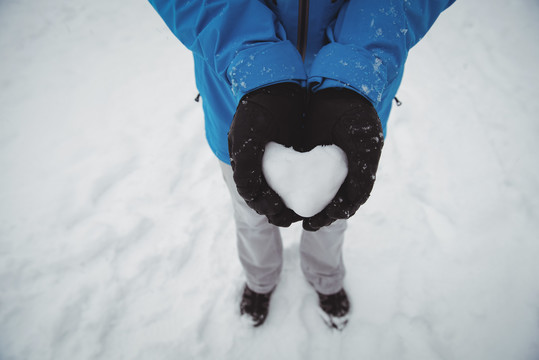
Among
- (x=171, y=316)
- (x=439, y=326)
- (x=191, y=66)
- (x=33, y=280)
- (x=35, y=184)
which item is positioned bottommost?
(x=439, y=326)

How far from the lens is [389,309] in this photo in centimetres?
171

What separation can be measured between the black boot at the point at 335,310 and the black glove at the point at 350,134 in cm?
100

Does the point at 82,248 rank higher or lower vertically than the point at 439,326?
higher

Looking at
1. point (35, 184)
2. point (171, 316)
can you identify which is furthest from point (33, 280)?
point (171, 316)

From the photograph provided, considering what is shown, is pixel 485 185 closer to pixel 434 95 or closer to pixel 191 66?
pixel 434 95

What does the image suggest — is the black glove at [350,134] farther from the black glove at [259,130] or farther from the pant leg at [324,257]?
the pant leg at [324,257]

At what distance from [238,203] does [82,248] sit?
1.41 metres

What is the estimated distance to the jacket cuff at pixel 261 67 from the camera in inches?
31.8

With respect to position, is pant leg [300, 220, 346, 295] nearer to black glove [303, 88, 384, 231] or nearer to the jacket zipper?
black glove [303, 88, 384, 231]

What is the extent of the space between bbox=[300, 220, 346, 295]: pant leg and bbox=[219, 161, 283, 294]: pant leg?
0.18 m

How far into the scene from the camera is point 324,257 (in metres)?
1.51

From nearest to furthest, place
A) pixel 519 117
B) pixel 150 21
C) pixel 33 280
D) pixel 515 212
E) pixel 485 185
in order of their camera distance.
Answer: pixel 33 280, pixel 515 212, pixel 485 185, pixel 519 117, pixel 150 21

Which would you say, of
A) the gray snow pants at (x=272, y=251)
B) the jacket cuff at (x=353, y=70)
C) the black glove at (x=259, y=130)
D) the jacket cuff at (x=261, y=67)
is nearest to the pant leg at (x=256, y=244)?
the gray snow pants at (x=272, y=251)

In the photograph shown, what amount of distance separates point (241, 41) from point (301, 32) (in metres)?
0.22
